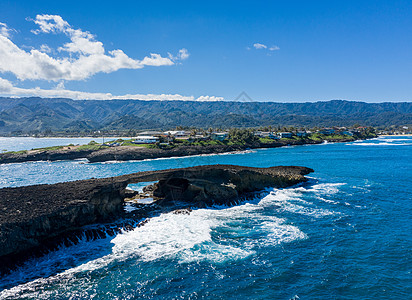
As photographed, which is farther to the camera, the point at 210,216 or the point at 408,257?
the point at 210,216

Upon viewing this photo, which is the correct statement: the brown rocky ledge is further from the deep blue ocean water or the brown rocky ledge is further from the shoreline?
the shoreline

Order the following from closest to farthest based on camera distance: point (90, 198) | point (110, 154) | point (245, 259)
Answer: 1. point (245, 259)
2. point (90, 198)
3. point (110, 154)

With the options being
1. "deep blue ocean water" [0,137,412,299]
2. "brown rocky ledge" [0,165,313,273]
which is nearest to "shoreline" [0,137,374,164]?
"brown rocky ledge" [0,165,313,273]

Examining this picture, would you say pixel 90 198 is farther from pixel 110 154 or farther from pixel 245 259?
pixel 110 154

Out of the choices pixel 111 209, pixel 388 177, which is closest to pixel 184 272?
pixel 111 209

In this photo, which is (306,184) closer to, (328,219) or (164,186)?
(328,219)

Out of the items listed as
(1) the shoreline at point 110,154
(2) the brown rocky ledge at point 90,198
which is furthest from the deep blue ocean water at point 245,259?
(1) the shoreline at point 110,154

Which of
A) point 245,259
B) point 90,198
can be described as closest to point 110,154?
point 90,198
